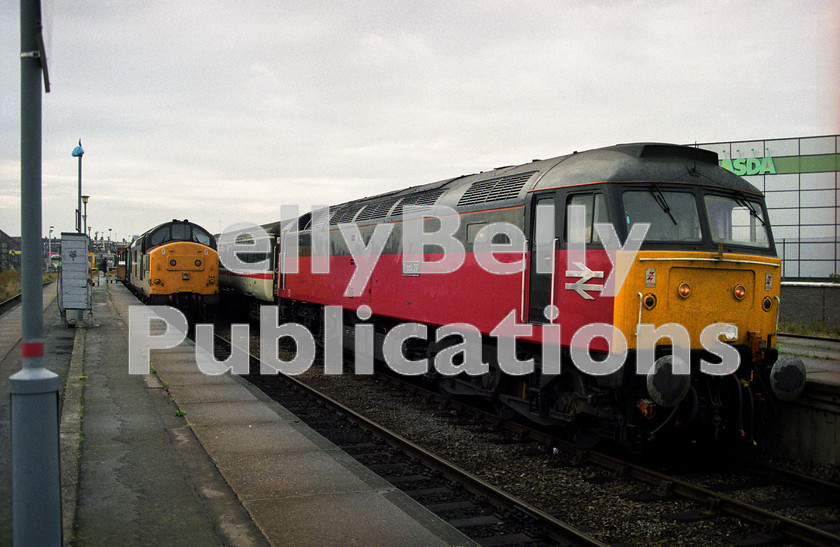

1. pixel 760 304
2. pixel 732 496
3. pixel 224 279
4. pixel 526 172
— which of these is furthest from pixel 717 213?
pixel 224 279

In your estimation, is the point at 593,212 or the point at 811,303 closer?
the point at 593,212

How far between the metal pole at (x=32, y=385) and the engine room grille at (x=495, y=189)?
18.7ft

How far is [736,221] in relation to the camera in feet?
25.0

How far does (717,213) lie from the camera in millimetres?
7441

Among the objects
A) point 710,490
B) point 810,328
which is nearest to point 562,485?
point 710,490

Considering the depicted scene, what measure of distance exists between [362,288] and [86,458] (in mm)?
6915

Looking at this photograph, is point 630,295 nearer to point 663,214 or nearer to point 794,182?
point 663,214

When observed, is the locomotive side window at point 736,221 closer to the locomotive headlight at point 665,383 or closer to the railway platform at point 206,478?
the locomotive headlight at point 665,383

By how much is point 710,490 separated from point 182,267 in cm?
1942

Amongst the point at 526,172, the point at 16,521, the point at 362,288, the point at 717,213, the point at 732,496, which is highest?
the point at 526,172

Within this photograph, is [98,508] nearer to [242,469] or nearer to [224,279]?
[242,469]

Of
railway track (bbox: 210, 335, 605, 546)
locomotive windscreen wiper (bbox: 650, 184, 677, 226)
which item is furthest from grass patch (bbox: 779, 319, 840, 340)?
railway track (bbox: 210, 335, 605, 546)

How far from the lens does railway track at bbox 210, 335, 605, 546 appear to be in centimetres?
556

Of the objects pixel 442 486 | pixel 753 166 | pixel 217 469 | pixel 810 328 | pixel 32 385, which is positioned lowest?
pixel 442 486
